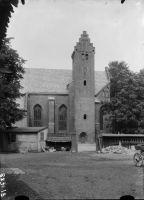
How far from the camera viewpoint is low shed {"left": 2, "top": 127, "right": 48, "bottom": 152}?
28406 millimetres

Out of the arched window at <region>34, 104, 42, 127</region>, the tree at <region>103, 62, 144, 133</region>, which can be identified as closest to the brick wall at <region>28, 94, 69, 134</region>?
the arched window at <region>34, 104, 42, 127</region>

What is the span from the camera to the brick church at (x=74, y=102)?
137 feet

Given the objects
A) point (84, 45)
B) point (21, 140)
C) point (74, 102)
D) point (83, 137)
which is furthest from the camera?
point (84, 45)

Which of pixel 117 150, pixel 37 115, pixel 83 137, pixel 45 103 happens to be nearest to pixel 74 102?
pixel 45 103

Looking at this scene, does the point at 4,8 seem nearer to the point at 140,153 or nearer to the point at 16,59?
the point at 140,153

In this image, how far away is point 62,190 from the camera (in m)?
8.36

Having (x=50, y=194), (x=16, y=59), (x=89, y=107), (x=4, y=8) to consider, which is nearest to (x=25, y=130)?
(x=16, y=59)

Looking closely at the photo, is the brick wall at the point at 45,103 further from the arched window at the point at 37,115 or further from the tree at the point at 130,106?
the tree at the point at 130,106

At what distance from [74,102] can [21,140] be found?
15620 mm

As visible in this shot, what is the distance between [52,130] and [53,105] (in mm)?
4118

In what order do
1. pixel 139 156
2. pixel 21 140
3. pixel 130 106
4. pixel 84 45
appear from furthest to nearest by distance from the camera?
pixel 84 45
pixel 130 106
pixel 21 140
pixel 139 156

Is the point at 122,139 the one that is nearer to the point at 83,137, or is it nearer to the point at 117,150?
the point at 117,150

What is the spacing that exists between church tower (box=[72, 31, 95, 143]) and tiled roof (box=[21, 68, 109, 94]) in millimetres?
2785

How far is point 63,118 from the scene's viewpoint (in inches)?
1704
